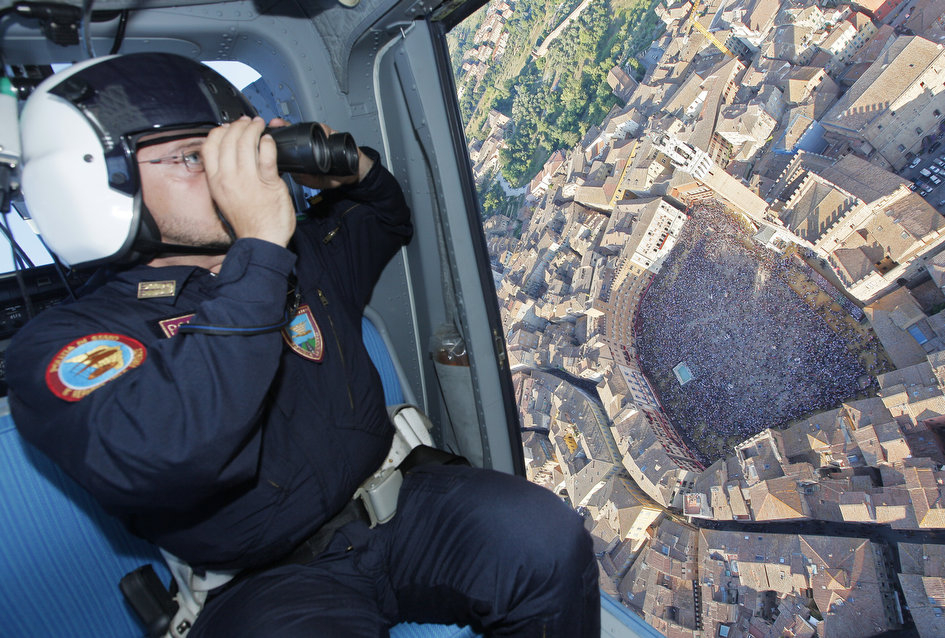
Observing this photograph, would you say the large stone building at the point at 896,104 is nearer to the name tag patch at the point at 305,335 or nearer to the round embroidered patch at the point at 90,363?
the name tag patch at the point at 305,335

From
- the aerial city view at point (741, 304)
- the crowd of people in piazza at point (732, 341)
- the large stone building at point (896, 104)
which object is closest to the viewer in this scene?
the aerial city view at point (741, 304)

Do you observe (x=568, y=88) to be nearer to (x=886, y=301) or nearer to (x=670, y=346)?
(x=670, y=346)

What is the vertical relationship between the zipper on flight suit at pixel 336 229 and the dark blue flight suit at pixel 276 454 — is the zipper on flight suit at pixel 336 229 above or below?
above

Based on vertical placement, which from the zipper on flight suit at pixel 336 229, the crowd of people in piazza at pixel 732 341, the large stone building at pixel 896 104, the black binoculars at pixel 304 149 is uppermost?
the black binoculars at pixel 304 149

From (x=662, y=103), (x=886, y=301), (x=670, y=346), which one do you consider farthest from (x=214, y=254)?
(x=662, y=103)

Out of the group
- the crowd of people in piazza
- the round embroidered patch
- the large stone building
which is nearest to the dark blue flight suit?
the round embroidered patch

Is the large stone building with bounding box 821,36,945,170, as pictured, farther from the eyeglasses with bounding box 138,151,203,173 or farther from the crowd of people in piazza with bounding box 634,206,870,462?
the eyeglasses with bounding box 138,151,203,173

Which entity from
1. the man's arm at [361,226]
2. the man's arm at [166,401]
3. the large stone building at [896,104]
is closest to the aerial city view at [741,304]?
the large stone building at [896,104]
